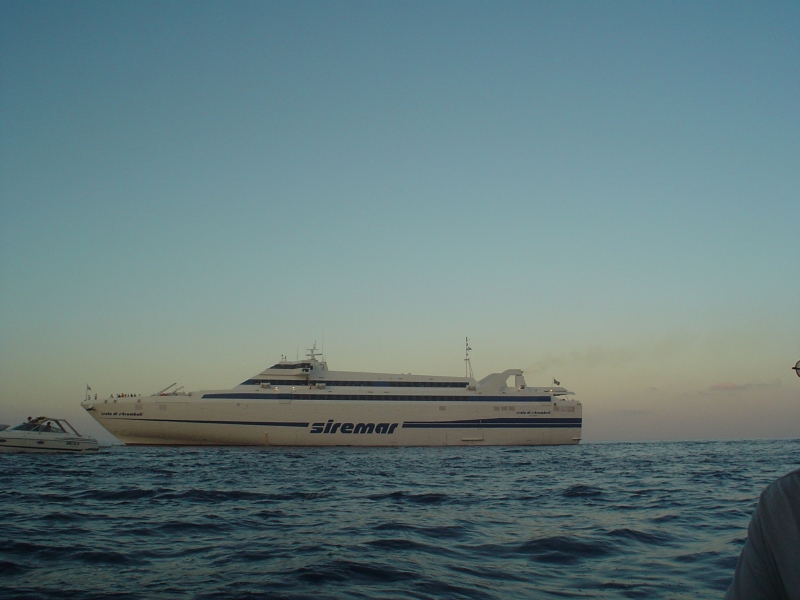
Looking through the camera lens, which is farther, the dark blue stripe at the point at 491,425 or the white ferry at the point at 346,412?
the dark blue stripe at the point at 491,425

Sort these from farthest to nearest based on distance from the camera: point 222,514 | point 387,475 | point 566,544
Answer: point 387,475
point 222,514
point 566,544

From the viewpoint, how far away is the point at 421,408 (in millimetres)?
44250

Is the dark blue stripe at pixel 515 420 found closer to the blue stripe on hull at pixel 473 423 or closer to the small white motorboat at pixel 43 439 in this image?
the blue stripe on hull at pixel 473 423

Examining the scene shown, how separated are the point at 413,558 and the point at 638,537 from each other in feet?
11.6

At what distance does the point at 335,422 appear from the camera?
43.1 meters

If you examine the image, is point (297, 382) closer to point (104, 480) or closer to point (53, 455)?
point (53, 455)

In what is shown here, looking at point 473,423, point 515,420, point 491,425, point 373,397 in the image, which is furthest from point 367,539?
point 515,420

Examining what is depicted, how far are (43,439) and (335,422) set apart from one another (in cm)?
2074

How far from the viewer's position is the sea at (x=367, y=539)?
18.4ft

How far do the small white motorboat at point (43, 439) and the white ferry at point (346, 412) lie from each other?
14029mm

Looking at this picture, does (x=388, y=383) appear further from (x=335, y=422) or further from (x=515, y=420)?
(x=515, y=420)

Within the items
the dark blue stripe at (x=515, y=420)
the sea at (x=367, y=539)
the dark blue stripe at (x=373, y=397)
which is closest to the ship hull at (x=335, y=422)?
the dark blue stripe at (x=515, y=420)

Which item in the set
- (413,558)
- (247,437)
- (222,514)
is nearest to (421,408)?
(247,437)

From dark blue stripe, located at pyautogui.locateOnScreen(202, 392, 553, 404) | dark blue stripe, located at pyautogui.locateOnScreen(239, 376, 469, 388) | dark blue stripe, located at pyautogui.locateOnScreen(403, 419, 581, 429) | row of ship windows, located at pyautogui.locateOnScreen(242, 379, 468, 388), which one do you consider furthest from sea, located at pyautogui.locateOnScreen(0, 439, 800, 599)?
row of ship windows, located at pyautogui.locateOnScreen(242, 379, 468, 388)
